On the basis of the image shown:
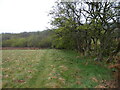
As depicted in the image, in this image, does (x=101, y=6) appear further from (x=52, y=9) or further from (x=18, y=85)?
(x=18, y=85)

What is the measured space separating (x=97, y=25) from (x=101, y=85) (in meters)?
4.71

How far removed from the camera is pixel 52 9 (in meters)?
12.5

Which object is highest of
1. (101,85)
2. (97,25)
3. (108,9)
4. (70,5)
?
(70,5)

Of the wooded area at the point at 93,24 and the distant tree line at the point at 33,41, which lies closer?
the wooded area at the point at 93,24

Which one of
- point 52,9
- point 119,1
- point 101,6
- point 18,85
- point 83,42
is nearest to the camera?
point 18,85

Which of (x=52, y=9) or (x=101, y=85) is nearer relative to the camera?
(x=101, y=85)

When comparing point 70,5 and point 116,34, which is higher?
point 70,5

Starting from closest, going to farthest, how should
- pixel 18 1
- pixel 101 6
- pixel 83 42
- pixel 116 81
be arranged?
pixel 116 81
pixel 101 6
pixel 18 1
pixel 83 42

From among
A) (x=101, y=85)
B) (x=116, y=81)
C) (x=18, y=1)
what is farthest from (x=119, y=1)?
(x=18, y=1)

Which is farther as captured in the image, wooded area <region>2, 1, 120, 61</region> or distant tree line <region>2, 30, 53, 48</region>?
distant tree line <region>2, 30, 53, 48</region>

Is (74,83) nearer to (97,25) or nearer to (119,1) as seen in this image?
(97,25)

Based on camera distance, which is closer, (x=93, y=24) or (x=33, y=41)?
(x=93, y=24)

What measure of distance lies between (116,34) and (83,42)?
6.04 metres

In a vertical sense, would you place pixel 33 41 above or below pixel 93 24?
below
